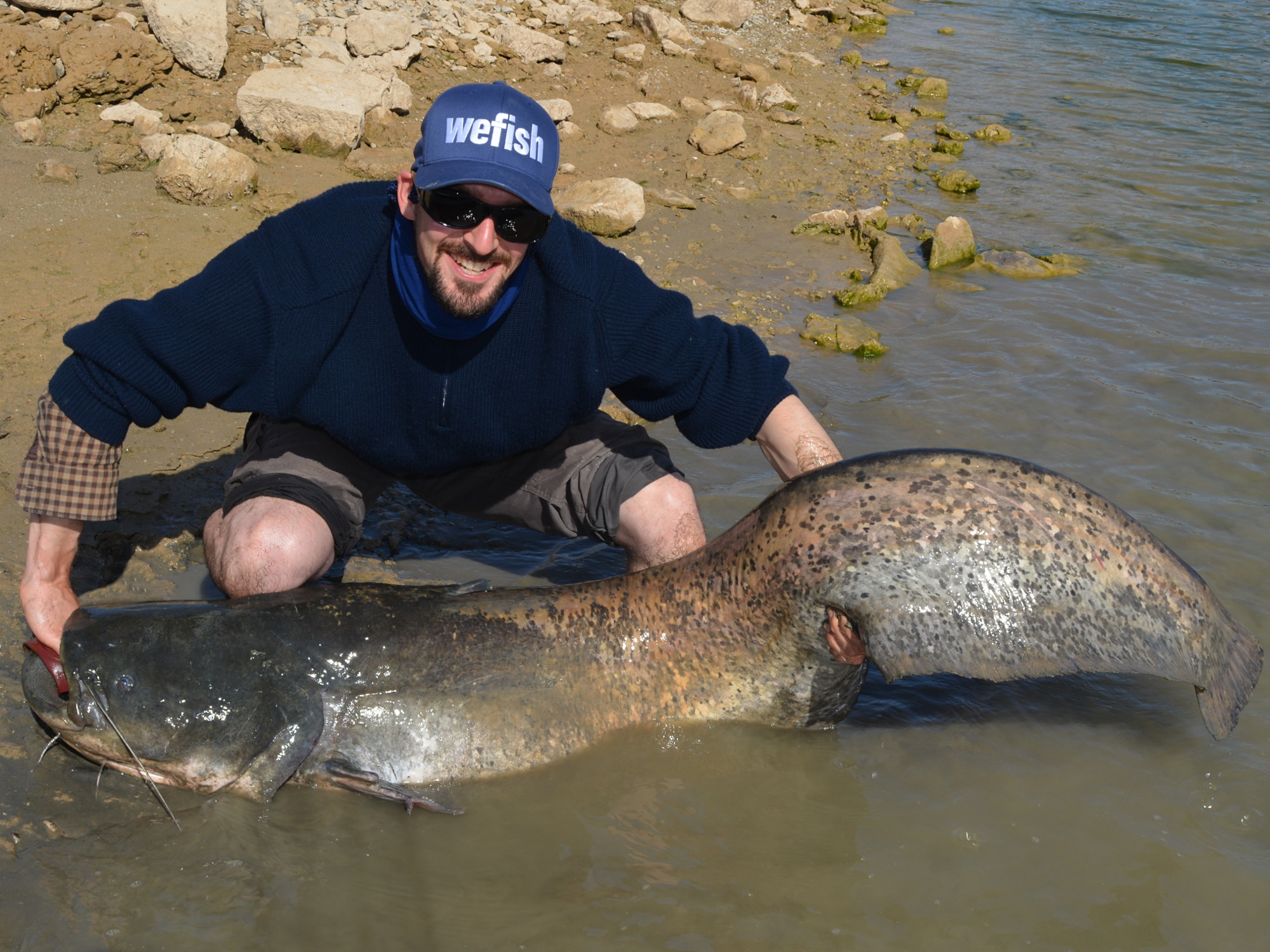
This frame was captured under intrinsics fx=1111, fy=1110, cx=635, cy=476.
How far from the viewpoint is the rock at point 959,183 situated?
945cm

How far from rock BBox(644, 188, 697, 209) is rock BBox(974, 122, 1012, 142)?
4800 millimetres

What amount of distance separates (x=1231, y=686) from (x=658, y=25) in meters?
9.49

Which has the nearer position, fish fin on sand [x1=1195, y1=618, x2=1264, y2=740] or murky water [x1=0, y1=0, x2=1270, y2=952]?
murky water [x1=0, y1=0, x2=1270, y2=952]

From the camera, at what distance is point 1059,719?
3.70 meters

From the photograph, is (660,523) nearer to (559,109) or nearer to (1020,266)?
(1020,266)

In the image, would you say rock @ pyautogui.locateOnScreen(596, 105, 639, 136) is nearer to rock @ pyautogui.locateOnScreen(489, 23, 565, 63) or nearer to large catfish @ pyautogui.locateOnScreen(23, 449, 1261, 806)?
rock @ pyautogui.locateOnScreen(489, 23, 565, 63)

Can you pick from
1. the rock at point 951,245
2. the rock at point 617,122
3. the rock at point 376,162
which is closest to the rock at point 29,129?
the rock at point 376,162

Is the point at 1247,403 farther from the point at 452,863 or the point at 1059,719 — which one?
the point at 452,863

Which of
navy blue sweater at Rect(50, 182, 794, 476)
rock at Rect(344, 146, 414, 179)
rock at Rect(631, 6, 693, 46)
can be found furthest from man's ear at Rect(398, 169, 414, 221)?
rock at Rect(631, 6, 693, 46)

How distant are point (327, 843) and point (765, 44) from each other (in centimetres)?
1165

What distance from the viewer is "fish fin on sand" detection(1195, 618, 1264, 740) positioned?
3156 millimetres

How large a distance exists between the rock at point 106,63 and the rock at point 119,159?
0.60 meters

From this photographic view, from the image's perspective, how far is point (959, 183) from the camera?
945 centimetres

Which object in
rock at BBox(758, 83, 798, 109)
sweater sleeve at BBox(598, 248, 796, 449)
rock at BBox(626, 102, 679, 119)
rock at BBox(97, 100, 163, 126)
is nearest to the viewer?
sweater sleeve at BBox(598, 248, 796, 449)
